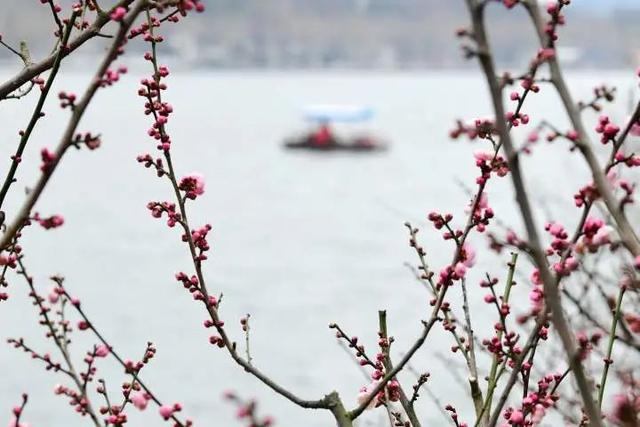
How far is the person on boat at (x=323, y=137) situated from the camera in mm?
89875

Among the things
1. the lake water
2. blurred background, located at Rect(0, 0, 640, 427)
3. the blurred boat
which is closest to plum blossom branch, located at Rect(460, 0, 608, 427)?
blurred background, located at Rect(0, 0, 640, 427)

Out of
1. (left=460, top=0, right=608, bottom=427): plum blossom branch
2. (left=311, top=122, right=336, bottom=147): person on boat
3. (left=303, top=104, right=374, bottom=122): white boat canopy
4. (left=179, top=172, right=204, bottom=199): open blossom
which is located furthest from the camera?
(left=311, top=122, right=336, bottom=147): person on boat

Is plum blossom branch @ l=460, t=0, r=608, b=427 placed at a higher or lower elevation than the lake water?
lower

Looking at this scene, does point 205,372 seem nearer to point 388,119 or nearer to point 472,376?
point 472,376

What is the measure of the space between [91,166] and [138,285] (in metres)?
60.9

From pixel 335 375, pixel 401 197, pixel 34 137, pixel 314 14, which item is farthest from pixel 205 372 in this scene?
pixel 314 14

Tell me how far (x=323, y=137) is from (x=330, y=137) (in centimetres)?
118

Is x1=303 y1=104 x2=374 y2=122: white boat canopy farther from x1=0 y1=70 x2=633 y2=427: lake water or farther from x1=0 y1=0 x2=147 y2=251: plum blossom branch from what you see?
x1=0 y1=0 x2=147 y2=251: plum blossom branch

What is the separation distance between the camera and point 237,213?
70688mm

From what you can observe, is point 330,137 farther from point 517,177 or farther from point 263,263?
point 517,177

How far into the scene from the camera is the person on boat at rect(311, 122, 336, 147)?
89.9m

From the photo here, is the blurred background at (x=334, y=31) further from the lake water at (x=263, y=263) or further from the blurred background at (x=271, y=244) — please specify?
the lake water at (x=263, y=263)

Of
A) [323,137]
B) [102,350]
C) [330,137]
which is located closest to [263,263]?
[323,137]

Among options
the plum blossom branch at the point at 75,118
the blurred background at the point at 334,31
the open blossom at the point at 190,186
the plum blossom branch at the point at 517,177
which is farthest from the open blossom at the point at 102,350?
the blurred background at the point at 334,31
